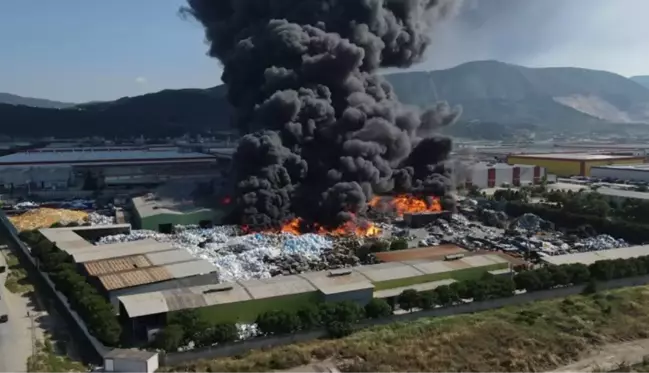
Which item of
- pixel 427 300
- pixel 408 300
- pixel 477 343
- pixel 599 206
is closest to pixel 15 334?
pixel 408 300

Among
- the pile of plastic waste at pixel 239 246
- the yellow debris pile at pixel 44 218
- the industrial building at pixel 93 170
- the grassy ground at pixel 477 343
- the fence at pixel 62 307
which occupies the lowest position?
the grassy ground at pixel 477 343

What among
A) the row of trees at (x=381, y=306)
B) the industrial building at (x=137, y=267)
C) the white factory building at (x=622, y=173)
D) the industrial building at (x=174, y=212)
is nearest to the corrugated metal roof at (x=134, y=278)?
the industrial building at (x=137, y=267)

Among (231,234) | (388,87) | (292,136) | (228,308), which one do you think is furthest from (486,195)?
(228,308)

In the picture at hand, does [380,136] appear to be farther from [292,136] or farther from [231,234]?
[231,234]

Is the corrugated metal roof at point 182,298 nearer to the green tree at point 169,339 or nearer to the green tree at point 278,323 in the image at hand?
the green tree at point 169,339

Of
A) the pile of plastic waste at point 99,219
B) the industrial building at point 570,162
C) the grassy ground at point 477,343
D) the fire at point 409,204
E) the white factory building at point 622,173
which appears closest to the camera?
the grassy ground at point 477,343

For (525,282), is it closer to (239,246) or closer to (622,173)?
(239,246)

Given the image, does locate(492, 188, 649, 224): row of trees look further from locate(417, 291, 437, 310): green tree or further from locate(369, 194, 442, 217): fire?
locate(417, 291, 437, 310): green tree
